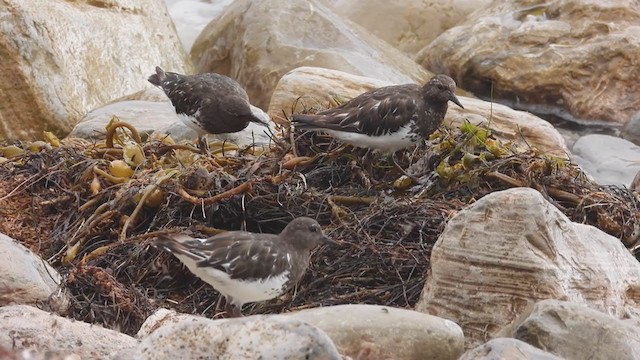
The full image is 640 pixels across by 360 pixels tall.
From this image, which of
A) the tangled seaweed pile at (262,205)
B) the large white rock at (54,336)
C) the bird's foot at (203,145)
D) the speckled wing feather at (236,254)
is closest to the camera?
the large white rock at (54,336)

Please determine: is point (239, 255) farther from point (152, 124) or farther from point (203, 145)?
point (152, 124)

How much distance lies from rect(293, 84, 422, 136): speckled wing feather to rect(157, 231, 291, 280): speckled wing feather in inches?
77.4

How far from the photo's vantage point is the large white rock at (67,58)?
1023cm

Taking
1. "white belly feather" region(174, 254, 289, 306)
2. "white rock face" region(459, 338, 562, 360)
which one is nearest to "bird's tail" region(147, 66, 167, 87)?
"white belly feather" region(174, 254, 289, 306)

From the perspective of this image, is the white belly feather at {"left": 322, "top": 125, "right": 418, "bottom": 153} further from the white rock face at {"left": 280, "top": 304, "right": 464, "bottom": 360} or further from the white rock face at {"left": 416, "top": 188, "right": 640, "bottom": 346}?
the white rock face at {"left": 280, "top": 304, "right": 464, "bottom": 360}

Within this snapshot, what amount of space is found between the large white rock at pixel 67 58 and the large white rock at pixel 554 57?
3.71m

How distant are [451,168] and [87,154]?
2455 mm

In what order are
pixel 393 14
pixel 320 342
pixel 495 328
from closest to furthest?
pixel 320 342 < pixel 495 328 < pixel 393 14

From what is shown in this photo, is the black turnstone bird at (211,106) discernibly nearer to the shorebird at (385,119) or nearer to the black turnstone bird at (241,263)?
the shorebird at (385,119)

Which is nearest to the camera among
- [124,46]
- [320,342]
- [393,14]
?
[320,342]

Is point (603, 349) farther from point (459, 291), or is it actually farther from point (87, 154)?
point (87, 154)

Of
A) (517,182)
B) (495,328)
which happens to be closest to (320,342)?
(495,328)

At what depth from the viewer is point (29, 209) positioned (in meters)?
7.27

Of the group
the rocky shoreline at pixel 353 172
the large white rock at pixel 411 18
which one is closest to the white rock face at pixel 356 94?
the rocky shoreline at pixel 353 172
